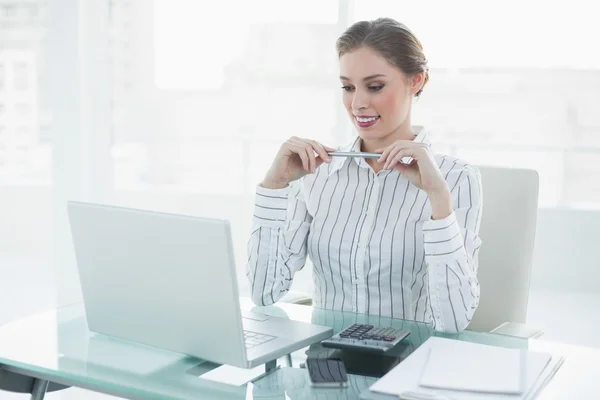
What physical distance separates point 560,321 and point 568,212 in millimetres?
1595

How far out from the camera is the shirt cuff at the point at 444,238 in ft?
5.02

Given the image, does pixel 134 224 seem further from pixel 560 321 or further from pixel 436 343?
pixel 560 321

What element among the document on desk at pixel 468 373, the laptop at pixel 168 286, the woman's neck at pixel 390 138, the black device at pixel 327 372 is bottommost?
the black device at pixel 327 372

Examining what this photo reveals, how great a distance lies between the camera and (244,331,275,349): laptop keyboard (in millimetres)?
1278

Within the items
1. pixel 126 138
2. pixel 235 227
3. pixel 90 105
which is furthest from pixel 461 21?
pixel 90 105

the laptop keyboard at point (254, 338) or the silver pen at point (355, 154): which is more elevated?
the silver pen at point (355, 154)

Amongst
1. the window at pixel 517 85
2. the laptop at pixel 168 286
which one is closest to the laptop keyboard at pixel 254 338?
the laptop at pixel 168 286

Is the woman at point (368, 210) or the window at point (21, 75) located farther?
the window at point (21, 75)

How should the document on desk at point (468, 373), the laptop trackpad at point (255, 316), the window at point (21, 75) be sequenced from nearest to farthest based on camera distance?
the document on desk at point (468, 373)
the laptop trackpad at point (255, 316)
the window at point (21, 75)

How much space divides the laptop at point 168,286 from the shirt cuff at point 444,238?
333 mm

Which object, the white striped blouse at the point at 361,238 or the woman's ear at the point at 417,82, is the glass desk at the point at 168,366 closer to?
the white striped blouse at the point at 361,238

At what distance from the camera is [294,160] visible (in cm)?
174

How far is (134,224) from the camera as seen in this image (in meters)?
1.19

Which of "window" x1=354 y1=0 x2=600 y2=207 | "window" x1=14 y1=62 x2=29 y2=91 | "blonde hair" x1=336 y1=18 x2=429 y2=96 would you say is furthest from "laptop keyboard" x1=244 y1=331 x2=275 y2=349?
"window" x1=14 y1=62 x2=29 y2=91
